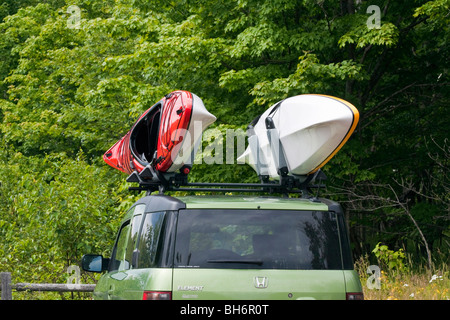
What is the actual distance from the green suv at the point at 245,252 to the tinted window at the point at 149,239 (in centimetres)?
1

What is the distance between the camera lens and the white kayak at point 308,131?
6.69 meters

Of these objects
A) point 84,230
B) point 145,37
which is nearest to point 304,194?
point 84,230

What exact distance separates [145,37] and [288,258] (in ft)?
47.7

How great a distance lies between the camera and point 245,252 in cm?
536

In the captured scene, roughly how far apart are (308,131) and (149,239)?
197 centimetres

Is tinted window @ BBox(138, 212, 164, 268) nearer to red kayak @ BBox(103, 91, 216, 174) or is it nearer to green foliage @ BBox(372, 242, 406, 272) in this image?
red kayak @ BBox(103, 91, 216, 174)

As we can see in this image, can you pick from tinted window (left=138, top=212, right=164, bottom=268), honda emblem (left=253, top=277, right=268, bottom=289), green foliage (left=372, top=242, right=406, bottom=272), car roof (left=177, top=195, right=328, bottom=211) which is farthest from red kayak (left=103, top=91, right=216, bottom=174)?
green foliage (left=372, top=242, right=406, bottom=272)

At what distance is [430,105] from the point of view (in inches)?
781

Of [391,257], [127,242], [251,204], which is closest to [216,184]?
[127,242]

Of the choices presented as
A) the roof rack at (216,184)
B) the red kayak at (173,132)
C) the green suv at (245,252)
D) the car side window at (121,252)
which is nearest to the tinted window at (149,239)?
the green suv at (245,252)

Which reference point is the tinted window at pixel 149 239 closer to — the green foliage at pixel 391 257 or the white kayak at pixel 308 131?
the white kayak at pixel 308 131

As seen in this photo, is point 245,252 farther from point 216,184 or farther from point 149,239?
point 216,184

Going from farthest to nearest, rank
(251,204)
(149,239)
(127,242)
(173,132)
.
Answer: (173,132) < (127,242) < (149,239) < (251,204)

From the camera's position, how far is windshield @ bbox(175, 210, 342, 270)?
5270 mm
